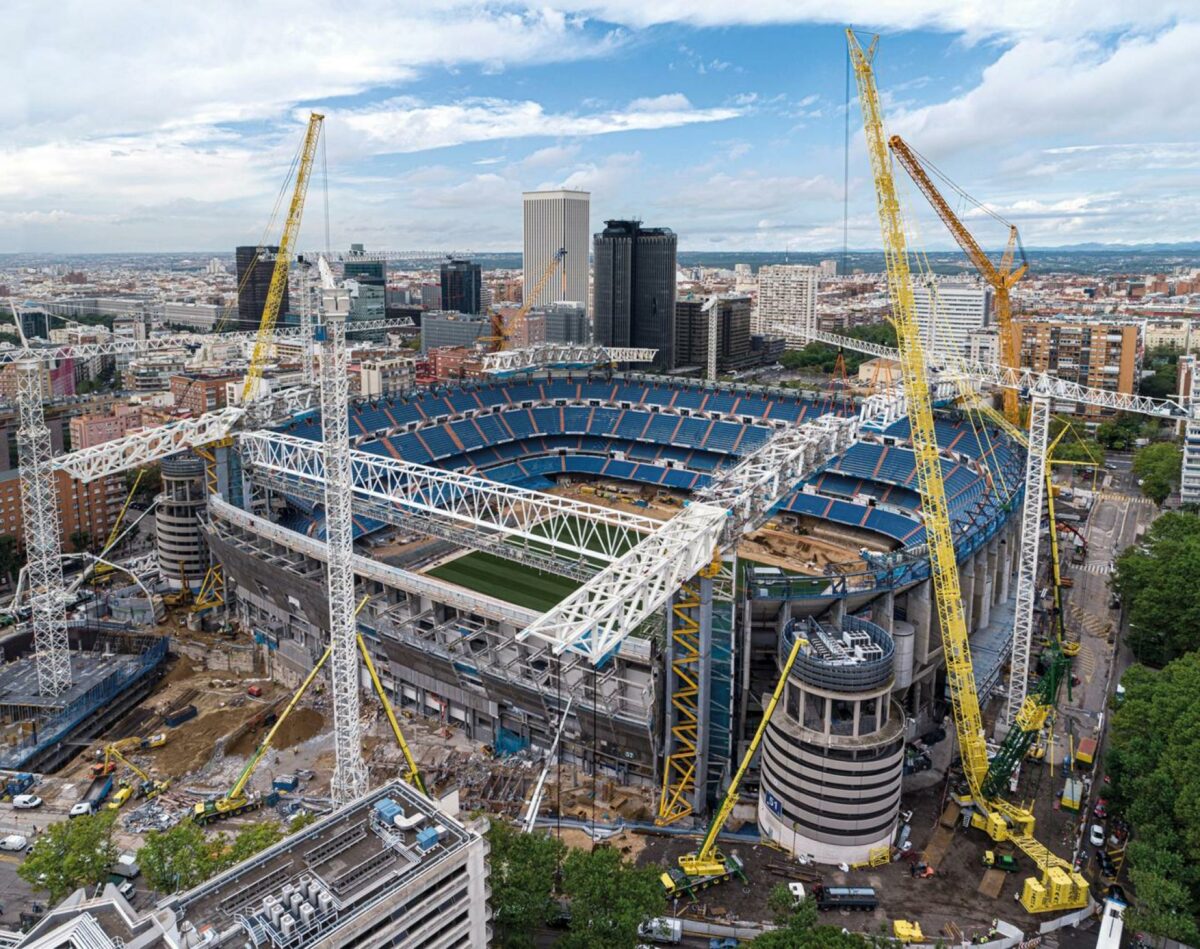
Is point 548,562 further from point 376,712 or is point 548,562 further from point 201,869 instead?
point 201,869

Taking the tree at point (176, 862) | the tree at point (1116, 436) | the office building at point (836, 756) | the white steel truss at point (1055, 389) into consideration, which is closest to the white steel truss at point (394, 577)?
the office building at point (836, 756)

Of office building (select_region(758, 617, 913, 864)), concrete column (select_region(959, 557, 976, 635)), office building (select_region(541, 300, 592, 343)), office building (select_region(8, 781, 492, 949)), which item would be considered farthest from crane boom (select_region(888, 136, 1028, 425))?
office building (select_region(541, 300, 592, 343))

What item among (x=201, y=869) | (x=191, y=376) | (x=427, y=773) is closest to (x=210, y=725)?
(x=427, y=773)

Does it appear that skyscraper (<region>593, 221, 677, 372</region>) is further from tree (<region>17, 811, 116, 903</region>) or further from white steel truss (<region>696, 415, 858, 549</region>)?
tree (<region>17, 811, 116, 903</region>)

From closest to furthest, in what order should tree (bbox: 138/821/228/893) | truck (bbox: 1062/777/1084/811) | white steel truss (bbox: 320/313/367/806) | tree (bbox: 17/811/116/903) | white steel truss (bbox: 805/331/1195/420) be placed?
tree (bbox: 138/821/228/893), tree (bbox: 17/811/116/903), white steel truss (bbox: 320/313/367/806), truck (bbox: 1062/777/1084/811), white steel truss (bbox: 805/331/1195/420)

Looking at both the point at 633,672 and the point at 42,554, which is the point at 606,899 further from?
the point at 42,554
